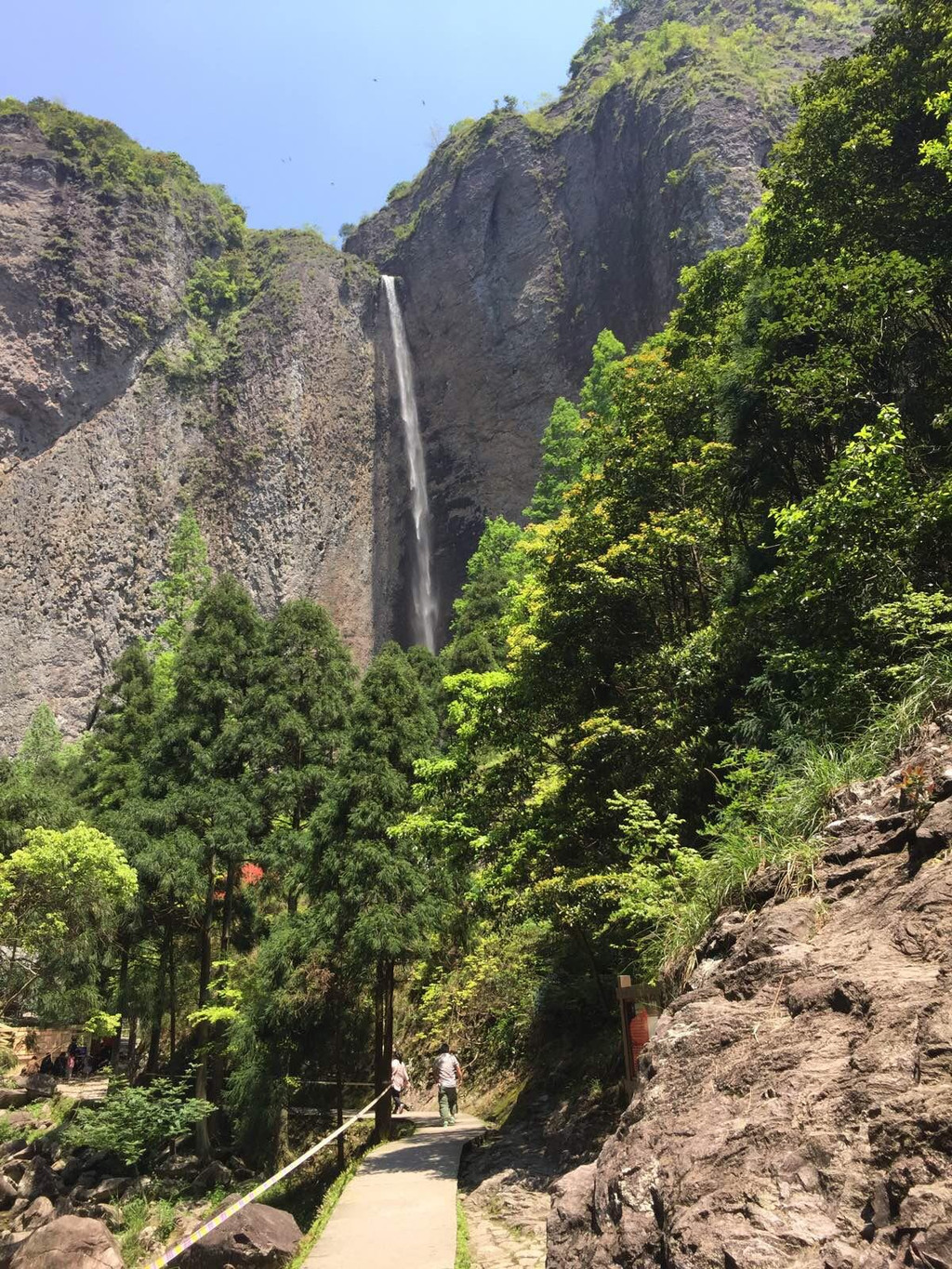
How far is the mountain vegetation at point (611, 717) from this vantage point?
7379mm

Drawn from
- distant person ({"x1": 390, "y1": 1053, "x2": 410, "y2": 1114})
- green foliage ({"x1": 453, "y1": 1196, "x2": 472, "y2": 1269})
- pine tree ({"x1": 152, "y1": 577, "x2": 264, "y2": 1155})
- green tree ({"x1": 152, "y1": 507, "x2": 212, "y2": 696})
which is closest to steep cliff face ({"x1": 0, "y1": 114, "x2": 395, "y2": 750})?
green tree ({"x1": 152, "y1": 507, "x2": 212, "y2": 696})

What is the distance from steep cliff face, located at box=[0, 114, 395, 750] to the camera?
39.4 metres

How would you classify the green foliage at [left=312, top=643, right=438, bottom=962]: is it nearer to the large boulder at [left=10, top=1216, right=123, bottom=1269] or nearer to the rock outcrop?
the rock outcrop

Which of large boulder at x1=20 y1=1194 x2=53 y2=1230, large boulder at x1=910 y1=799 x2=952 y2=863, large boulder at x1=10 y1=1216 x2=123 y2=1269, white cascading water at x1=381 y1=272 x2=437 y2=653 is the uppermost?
white cascading water at x1=381 y1=272 x2=437 y2=653

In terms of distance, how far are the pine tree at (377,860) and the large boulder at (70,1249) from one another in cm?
384

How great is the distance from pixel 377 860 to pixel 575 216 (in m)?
40.3

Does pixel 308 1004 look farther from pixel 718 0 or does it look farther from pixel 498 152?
pixel 718 0

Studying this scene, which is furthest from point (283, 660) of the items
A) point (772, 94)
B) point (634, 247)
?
point (772, 94)

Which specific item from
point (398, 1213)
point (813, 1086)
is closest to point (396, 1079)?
point (398, 1213)

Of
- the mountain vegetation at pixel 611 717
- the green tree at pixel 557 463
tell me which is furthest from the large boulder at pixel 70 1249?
the green tree at pixel 557 463

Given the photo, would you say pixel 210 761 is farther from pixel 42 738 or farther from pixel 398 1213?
pixel 42 738

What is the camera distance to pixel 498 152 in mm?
46406

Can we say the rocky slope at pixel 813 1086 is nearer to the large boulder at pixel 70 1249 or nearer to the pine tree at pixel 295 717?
the large boulder at pixel 70 1249

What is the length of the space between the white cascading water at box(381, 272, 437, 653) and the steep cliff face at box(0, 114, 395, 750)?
148 centimetres
